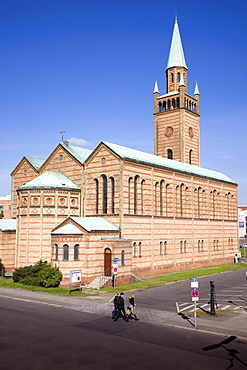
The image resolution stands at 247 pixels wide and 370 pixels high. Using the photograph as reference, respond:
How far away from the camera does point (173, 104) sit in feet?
194

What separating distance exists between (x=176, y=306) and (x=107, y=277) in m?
10.5

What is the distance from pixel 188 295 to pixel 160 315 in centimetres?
857

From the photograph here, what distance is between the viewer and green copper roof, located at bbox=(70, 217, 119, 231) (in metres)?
Answer: 35.0

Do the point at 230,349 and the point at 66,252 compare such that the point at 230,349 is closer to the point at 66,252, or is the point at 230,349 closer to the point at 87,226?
the point at 66,252

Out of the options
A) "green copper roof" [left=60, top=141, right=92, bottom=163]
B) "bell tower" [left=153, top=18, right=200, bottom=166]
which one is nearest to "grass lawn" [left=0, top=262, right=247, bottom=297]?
"green copper roof" [left=60, top=141, right=92, bottom=163]

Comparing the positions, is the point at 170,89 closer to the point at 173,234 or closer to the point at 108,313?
the point at 173,234

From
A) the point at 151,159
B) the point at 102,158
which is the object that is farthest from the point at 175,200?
the point at 102,158

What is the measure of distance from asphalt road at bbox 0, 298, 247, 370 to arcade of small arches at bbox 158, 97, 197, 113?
43376 millimetres

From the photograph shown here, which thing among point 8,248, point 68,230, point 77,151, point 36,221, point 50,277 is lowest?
point 50,277

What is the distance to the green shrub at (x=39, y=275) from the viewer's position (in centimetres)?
3269

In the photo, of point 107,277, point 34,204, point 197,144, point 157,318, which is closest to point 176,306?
point 157,318

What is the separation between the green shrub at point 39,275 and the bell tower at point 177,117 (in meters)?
30.7

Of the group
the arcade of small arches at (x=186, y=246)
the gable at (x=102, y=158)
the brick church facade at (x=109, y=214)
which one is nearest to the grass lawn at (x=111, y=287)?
the brick church facade at (x=109, y=214)

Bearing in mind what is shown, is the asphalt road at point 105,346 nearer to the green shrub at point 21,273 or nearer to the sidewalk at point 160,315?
the sidewalk at point 160,315
